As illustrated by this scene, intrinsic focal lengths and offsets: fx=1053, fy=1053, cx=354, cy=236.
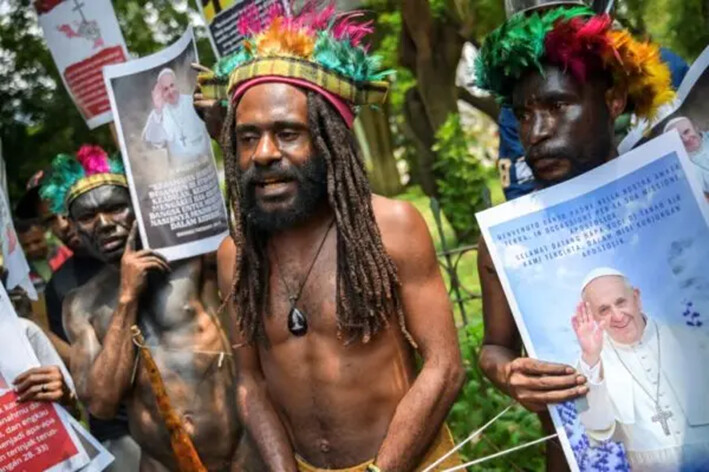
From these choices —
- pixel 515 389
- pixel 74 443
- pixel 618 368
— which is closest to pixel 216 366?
pixel 74 443

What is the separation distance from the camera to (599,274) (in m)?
2.78

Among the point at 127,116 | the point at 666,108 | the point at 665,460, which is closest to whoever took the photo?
the point at 665,460

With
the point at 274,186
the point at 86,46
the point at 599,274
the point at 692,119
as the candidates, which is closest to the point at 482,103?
the point at 86,46

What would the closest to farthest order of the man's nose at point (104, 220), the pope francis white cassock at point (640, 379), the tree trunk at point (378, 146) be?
the pope francis white cassock at point (640, 379), the man's nose at point (104, 220), the tree trunk at point (378, 146)

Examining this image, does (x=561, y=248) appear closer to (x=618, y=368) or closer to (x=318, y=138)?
(x=618, y=368)

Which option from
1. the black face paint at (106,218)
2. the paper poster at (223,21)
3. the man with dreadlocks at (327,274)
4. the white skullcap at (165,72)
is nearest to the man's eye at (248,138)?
the man with dreadlocks at (327,274)

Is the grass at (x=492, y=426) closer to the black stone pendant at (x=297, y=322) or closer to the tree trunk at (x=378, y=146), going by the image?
the black stone pendant at (x=297, y=322)

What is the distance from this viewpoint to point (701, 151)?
2879 millimetres

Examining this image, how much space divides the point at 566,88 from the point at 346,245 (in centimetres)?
84

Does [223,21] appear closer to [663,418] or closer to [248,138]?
[248,138]

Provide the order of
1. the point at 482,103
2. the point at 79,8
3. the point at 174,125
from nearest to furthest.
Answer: the point at 174,125 → the point at 79,8 → the point at 482,103

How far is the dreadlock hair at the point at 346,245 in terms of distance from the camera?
325 centimetres

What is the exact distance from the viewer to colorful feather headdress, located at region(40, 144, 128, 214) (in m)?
→ 4.66

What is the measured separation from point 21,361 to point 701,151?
2671 mm
